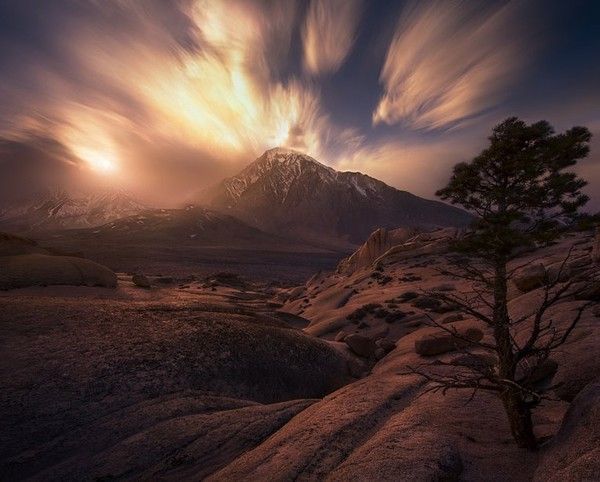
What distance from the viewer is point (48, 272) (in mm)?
16766

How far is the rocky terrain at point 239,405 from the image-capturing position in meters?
5.16

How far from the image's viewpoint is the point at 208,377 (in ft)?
35.3

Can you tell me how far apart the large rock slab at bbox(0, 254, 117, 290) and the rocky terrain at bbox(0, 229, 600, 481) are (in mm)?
1162

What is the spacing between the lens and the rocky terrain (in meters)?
5.16

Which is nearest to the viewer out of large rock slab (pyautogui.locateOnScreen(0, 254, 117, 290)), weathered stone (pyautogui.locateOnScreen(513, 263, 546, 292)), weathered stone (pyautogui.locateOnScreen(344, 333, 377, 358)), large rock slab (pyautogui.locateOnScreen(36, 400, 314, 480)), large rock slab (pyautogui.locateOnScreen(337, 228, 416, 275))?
large rock slab (pyautogui.locateOnScreen(36, 400, 314, 480))

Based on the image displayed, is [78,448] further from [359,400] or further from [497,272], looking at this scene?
[497,272]

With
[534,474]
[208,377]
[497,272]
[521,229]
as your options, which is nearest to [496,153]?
[521,229]

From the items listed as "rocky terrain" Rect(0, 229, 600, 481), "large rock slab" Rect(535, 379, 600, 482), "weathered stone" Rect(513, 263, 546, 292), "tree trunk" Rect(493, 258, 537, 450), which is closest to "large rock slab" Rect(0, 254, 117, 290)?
"rocky terrain" Rect(0, 229, 600, 481)

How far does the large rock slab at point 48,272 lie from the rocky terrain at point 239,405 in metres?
1.16

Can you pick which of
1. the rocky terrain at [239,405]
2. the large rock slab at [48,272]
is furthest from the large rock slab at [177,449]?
the large rock slab at [48,272]

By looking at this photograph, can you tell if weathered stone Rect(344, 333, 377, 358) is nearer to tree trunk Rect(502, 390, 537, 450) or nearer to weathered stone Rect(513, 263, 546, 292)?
weathered stone Rect(513, 263, 546, 292)

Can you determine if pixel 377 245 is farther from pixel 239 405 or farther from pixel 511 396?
pixel 511 396

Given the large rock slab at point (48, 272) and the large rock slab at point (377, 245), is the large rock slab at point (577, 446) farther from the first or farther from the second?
the large rock slab at point (377, 245)

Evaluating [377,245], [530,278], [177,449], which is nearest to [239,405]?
[177,449]
